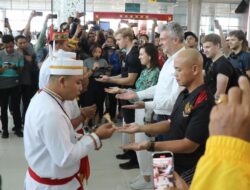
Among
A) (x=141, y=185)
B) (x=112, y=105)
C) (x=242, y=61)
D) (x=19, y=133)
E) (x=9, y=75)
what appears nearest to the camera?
(x=141, y=185)

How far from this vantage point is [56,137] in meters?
1.67

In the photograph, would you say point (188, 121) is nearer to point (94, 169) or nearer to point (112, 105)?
point (94, 169)

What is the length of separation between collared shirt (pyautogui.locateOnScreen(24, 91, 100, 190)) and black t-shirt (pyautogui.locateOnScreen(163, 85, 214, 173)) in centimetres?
50

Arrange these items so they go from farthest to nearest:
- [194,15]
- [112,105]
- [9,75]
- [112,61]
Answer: [194,15] < [112,105] < [112,61] < [9,75]

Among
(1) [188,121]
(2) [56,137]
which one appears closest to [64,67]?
(2) [56,137]

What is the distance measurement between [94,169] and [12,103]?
6.70ft

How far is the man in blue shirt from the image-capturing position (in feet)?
16.4

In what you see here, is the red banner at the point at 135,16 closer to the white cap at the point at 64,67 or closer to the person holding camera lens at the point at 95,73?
the person holding camera lens at the point at 95,73

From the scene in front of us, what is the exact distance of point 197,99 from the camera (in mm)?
1845

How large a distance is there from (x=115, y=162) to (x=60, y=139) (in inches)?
109

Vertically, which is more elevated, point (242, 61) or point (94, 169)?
point (242, 61)

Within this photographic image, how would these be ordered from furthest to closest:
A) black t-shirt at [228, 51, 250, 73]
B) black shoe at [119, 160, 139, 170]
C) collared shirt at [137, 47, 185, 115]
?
black shoe at [119, 160, 139, 170]
black t-shirt at [228, 51, 250, 73]
collared shirt at [137, 47, 185, 115]

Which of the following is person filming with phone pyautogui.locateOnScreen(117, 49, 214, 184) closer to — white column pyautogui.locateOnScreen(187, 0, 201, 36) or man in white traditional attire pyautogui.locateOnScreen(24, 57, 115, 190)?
man in white traditional attire pyautogui.locateOnScreen(24, 57, 115, 190)

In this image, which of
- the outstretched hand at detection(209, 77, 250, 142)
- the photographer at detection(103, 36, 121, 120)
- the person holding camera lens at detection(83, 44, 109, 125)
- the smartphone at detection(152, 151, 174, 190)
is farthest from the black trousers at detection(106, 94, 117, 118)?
the outstretched hand at detection(209, 77, 250, 142)
